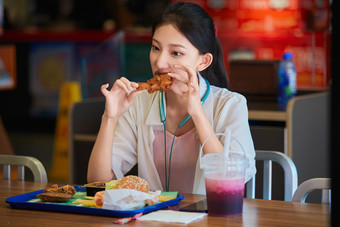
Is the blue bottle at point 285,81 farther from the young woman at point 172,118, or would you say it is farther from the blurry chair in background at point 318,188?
the blurry chair in background at point 318,188

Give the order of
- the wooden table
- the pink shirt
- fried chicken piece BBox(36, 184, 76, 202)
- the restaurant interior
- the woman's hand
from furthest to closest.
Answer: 1. the restaurant interior
2. the pink shirt
3. the woman's hand
4. fried chicken piece BBox(36, 184, 76, 202)
5. the wooden table

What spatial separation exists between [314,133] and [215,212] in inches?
82.2

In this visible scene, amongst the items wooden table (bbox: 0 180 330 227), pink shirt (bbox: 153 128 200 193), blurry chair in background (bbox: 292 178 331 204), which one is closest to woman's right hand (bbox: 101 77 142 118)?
pink shirt (bbox: 153 128 200 193)

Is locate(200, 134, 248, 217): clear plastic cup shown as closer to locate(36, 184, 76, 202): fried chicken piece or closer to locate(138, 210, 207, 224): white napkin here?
locate(138, 210, 207, 224): white napkin

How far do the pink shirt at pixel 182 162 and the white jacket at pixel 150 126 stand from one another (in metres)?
0.04

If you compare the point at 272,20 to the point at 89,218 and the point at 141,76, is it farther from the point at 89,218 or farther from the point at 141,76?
the point at 89,218

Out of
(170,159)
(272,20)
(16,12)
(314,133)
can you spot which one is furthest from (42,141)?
(170,159)

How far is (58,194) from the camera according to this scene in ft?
5.28

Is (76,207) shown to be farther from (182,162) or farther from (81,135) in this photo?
(81,135)

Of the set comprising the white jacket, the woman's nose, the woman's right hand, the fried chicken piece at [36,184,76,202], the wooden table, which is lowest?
the wooden table

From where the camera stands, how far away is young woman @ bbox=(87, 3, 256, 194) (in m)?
1.99

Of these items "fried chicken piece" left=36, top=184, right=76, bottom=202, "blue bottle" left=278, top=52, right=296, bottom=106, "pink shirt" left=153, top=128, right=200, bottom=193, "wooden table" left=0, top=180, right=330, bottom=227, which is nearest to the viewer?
"wooden table" left=0, top=180, right=330, bottom=227

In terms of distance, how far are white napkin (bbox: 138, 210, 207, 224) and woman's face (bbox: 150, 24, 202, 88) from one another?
63 centimetres

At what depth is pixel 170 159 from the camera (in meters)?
2.12
